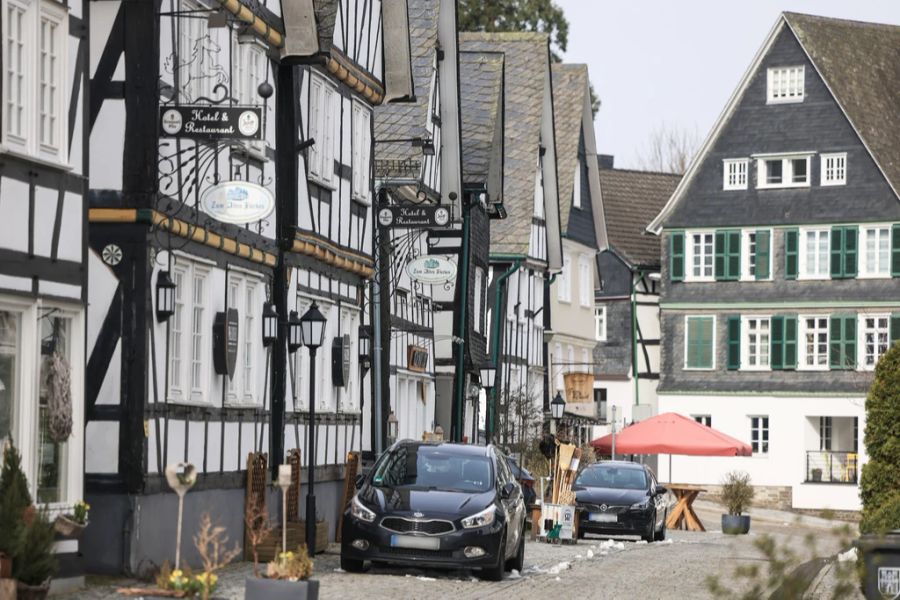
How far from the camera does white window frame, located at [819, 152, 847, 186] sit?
2507 inches

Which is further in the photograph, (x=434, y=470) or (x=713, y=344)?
(x=713, y=344)

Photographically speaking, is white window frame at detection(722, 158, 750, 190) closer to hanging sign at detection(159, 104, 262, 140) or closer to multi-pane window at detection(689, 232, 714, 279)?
multi-pane window at detection(689, 232, 714, 279)

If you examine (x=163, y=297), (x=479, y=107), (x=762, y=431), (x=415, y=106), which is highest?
(x=479, y=107)

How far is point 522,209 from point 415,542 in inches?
1240

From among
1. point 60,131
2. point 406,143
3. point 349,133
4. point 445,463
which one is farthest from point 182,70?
point 406,143

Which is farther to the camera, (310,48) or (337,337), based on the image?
(337,337)

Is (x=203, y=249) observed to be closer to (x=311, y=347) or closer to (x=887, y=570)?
(x=311, y=347)

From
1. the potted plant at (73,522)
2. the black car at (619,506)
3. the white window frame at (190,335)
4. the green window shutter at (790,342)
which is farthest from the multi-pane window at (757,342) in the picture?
the potted plant at (73,522)

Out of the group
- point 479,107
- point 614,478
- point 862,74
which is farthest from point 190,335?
point 862,74

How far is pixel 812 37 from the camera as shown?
212 ft

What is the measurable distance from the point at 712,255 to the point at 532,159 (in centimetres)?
1439

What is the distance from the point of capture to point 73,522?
17.4 m

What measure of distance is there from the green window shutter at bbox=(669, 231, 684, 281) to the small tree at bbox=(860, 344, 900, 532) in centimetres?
4114

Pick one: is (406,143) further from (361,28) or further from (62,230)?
(62,230)
